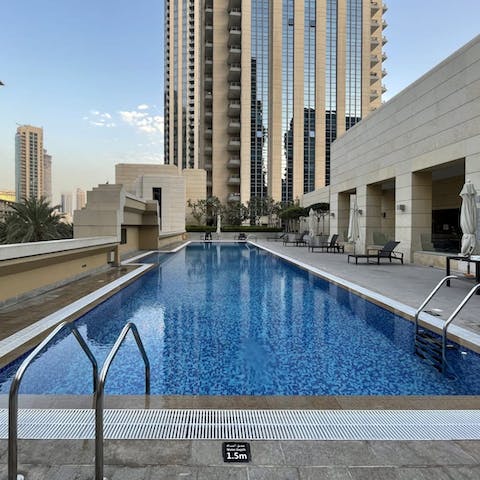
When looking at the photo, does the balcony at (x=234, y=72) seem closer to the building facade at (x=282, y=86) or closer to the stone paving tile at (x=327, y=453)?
the building facade at (x=282, y=86)

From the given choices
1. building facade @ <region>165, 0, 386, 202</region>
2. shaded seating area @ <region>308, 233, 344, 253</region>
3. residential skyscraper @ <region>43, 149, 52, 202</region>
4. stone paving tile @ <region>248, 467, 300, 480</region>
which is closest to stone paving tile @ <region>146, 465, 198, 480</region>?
stone paving tile @ <region>248, 467, 300, 480</region>

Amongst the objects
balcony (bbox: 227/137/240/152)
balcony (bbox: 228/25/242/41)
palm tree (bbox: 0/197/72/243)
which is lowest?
palm tree (bbox: 0/197/72/243)

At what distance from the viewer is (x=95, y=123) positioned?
3612 cm

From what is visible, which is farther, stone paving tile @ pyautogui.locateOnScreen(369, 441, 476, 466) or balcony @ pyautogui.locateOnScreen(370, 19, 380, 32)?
balcony @ pyautogui.locateOnScreen(370, 19, 380, 32)

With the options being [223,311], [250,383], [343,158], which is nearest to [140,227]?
[343,158]

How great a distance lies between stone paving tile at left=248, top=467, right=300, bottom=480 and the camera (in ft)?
7.27

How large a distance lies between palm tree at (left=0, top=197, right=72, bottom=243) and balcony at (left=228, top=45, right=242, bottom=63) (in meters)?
49.4

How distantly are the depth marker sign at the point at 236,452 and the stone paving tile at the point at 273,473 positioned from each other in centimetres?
11

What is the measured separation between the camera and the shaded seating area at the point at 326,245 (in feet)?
66.8

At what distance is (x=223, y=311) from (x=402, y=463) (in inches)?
215

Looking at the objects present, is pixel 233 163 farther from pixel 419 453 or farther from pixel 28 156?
pixel 419 453

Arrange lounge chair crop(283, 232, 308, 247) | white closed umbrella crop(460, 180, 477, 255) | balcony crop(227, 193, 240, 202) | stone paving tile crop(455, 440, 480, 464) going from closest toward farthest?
1. stone paving tile crop(455, 440, 480, 464)
2. white closed umbrella crop(460, 180, 477, 255)
3. lounge chair crop(283, 232, 308, 247)
4. balcony crop(227, 193, 240, 202)

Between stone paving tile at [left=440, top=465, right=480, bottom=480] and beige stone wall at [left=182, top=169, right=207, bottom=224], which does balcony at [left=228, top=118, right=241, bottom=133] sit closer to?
beige stone wall at [left=182, top=169, right=207, bottom=224]

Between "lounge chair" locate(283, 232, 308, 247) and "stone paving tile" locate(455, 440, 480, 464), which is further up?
"lounge chair" locate(283, 232, 308, 247)
